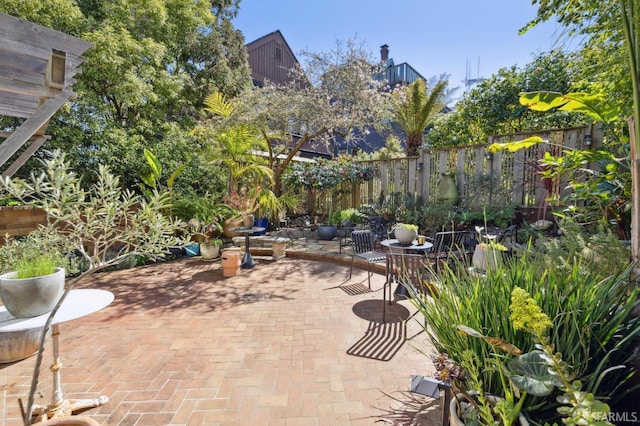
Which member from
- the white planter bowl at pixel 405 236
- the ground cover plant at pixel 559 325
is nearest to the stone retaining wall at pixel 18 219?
the white planter bowl at pixel 405 236

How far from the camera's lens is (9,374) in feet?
8.50

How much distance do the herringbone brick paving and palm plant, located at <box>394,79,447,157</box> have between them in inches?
268

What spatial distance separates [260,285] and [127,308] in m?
1.91

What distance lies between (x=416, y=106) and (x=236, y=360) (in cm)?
892

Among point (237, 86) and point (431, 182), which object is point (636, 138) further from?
point (237, 86)

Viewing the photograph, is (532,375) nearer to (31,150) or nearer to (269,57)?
(31,150)

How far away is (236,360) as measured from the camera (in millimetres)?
2812

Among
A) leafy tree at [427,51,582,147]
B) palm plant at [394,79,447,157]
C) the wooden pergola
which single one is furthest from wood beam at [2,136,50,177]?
leafy tree at [427,51,582,147]

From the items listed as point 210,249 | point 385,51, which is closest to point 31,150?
point 210,249

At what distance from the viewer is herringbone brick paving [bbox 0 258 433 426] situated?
7.16ft

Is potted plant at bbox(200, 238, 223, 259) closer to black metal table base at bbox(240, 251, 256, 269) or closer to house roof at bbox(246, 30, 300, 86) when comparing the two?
black metal table base at bbox(240, 251, 256, 269)

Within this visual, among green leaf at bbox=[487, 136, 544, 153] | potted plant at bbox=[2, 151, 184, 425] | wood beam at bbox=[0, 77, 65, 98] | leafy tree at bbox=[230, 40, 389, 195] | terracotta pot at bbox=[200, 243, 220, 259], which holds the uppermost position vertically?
leafy tree at bbox=[230, 40, 389, 195]

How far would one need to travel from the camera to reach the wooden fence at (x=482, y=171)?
6188 millimetres

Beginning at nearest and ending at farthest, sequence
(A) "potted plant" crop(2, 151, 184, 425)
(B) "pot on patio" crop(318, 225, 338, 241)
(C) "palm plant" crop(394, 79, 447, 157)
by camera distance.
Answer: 1. (A) "potted plant" crop(2, 151, 184, 425)
2. (B) "pot on patio" crop(318, 225, 338, 241)
3. (C) "palm plant" crop(394, 79, 447, 157)
